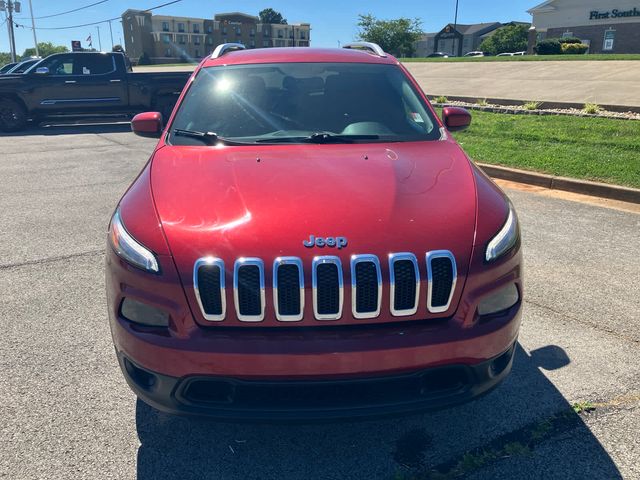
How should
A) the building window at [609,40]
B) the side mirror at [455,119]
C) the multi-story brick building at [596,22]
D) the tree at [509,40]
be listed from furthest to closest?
the tree at [509,40], the building window at [609,40], the multi-story brick building at [596,22], the side mirror at [455,119]

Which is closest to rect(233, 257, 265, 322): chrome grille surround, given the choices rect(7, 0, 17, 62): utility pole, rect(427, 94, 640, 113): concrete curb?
rect(427, 94, 640, 113): concrete curb

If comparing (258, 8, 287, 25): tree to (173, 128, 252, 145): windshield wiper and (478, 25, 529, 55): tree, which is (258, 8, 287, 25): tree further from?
(173, 128, 252, 145): windshield wiper

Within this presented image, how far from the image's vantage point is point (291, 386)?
216 centimetres

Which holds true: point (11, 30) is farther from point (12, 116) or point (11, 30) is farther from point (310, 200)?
point (310, 200)

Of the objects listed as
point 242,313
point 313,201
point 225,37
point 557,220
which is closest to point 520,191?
point 557,220

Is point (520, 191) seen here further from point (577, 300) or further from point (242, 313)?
A: point (242, 313)

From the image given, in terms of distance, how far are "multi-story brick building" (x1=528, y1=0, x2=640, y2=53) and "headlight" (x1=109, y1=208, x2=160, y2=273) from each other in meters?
52.8

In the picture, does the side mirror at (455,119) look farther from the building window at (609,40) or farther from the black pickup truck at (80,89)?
the building window at (609,40)

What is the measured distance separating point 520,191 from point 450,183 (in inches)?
197

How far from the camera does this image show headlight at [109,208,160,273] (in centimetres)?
227

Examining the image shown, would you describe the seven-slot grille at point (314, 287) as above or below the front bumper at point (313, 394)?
above

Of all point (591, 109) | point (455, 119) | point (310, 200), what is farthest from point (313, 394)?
point (591, 109)

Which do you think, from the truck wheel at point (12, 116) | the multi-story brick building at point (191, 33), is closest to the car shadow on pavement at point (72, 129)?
the truck wheel at point (12, 116)

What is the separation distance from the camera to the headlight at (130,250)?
2266 mm
